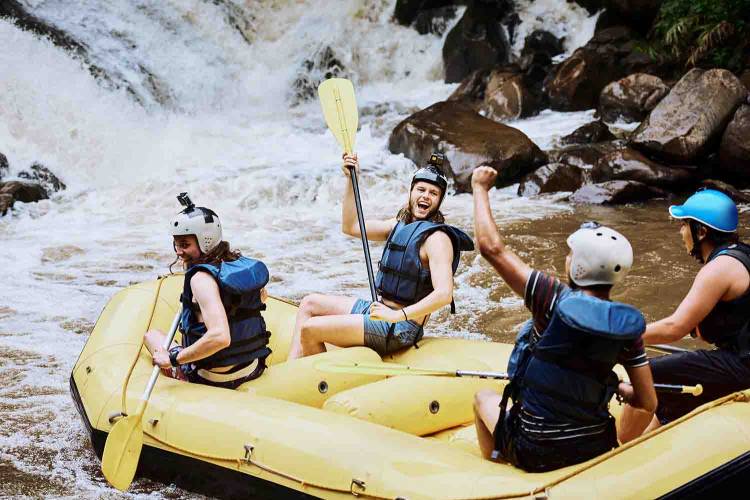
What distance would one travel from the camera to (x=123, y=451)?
3.17 meters

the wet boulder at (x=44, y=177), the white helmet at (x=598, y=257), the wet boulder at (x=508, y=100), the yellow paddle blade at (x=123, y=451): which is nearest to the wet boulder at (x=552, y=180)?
the wet boulder at (x=508, y=100)

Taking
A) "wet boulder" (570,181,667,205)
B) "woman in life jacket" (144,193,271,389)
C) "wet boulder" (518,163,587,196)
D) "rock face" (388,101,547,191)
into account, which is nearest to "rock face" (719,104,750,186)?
"wet boulder" (570,181,667,205)

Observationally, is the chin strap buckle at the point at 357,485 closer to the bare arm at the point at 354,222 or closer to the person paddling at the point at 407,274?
the person paddling at the point at 407,274

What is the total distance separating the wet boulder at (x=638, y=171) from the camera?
946cm

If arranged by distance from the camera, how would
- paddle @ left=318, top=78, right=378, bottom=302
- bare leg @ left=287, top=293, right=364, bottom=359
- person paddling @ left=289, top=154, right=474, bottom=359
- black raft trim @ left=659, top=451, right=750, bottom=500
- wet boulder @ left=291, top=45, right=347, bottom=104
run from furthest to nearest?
wet boulder @ left=291, top=45, right=347, bottom=104
paddle @ left=318, top=78, right=378, bottom=302
bare leg @ left=287, top=293, right=364, bottom=359
person paddling @ left=289, top=154, right=474, bottom=359
black raft trim @ left=659, top=451, right=750, bottom=500

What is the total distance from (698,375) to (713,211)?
535 mm

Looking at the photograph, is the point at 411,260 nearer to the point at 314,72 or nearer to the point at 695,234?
the point at 695,234

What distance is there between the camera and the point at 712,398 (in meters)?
2.88

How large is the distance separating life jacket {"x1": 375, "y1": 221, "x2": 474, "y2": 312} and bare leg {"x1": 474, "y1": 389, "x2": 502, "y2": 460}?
0.84 m

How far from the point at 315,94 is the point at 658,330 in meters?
11.9

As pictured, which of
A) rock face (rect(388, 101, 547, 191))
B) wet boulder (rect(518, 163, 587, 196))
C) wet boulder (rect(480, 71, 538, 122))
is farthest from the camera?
wet boulder (rect(480, 71, 538, 122))

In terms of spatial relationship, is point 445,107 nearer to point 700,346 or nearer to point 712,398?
point 700,346

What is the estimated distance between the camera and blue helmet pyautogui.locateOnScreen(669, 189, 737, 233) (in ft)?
9.36

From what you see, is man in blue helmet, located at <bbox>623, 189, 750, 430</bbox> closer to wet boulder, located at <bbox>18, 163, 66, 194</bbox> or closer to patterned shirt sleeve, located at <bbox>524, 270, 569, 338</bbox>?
patterned shirt sleeve, located at <bbox>524, 270, 569, 338</bbox>
